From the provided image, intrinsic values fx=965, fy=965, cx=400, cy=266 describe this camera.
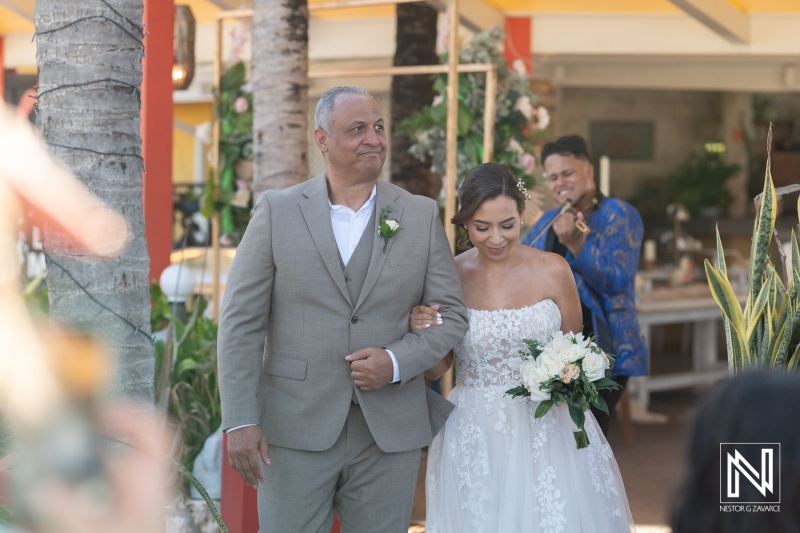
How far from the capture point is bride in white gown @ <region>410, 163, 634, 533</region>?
10.8 ft

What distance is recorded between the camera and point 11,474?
2615 mm

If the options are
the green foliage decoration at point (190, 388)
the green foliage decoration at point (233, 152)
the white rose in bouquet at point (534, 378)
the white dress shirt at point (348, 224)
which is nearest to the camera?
the white dress shirt at point (348, 224)

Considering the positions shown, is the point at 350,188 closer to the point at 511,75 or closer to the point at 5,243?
the point at 5,243

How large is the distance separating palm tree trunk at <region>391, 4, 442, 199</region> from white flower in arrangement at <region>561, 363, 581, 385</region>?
4167 millimetres

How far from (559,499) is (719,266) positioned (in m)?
0.95

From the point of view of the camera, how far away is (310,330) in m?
2.97

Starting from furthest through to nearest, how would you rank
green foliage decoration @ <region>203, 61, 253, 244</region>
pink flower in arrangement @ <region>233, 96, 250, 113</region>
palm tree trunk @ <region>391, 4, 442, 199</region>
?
palm tree trunk @ <region>391, 4, 442, 199</region> → pink flower in arrangement @ <region>233, 96, 250, 113</region> → green foliage decoration @ <region>203, 61, 253, 244</region>

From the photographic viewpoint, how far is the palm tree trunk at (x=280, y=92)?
Result: 5.22m

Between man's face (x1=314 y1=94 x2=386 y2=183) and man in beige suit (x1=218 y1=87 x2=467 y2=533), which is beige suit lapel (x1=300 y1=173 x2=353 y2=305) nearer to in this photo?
man in beige suit (x1=218 y1=87 x2=467 y2=533)

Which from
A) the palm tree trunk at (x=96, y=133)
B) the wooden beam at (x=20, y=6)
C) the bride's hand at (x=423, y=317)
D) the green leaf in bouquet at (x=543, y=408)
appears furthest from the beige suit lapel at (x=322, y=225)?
the wooden beam at (x=20, y=6)

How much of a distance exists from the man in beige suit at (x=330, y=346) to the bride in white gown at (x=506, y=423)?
345 millimetres

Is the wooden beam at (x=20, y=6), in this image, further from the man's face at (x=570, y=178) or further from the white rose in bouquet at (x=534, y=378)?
the white rose in bouquet at (x=534, y=378)

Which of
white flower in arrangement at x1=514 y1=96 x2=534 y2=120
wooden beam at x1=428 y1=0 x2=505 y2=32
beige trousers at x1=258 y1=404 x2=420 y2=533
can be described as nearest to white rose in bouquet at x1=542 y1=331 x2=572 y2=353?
beige trousers at x1=258 y1=404 x2=420 y2=533

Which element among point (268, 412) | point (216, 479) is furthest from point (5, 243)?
point (268, 412)
